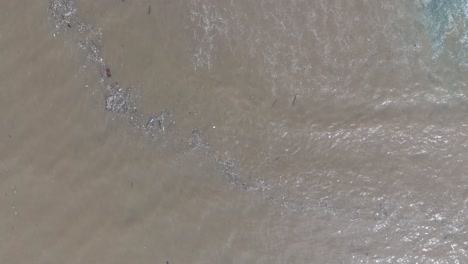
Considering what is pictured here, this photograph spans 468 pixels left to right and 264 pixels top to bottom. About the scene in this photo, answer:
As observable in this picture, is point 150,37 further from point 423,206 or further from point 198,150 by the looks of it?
point 423,206

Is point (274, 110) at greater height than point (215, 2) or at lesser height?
lesser

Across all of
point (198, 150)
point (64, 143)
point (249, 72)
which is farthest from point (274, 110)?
point (64, 143)

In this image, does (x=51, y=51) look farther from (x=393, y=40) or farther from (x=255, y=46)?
(x=393, y=40)

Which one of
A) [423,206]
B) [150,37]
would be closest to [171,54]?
[150,37]

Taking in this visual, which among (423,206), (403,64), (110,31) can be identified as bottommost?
(423,206)

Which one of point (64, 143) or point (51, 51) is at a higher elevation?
point (51, 51)

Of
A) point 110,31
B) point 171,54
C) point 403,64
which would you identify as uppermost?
point 110,31
